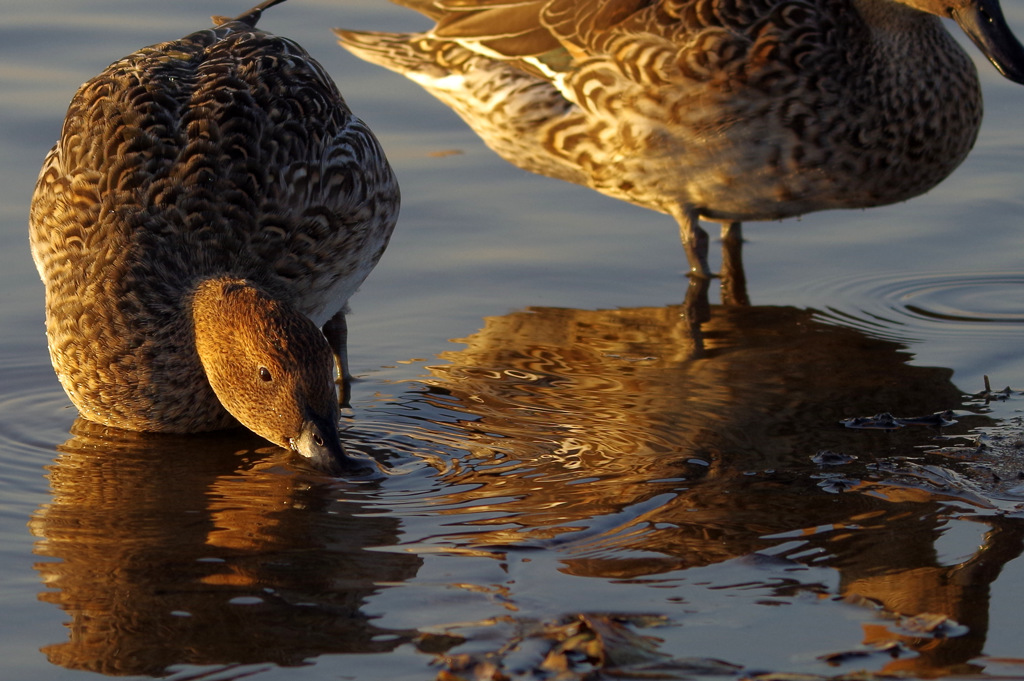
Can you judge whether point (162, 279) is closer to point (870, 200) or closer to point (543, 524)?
point (543, 524)

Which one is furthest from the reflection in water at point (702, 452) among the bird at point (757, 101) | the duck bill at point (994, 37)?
the duck bill at point (994, 37)

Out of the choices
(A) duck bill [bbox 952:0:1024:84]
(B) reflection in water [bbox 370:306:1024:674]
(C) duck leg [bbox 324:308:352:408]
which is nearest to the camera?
(B) reflection in water [bbox 370:306:1024:674]

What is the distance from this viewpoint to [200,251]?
593cm

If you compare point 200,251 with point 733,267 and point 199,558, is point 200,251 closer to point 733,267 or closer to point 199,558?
point 199,558

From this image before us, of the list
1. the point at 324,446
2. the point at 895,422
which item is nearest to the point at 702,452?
the point at 895,422

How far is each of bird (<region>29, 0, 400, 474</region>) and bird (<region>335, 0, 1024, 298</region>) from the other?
212cm

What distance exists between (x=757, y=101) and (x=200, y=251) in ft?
10.5

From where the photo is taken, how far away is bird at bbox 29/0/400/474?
5.42m

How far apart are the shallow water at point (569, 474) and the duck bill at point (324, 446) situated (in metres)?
0.12

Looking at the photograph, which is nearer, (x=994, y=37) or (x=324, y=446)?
(x=324, y=446)

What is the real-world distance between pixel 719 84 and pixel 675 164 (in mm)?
487

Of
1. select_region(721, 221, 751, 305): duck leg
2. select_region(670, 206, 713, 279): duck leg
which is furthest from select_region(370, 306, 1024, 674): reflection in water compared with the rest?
select_region(670, 206, 713, 279): duck leg

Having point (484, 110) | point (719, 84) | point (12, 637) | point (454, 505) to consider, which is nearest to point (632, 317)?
point (719, 84)

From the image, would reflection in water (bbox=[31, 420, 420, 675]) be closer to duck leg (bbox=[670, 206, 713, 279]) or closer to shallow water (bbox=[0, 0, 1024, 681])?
shallow water (bbox=[0, 0, 1024, 681])
